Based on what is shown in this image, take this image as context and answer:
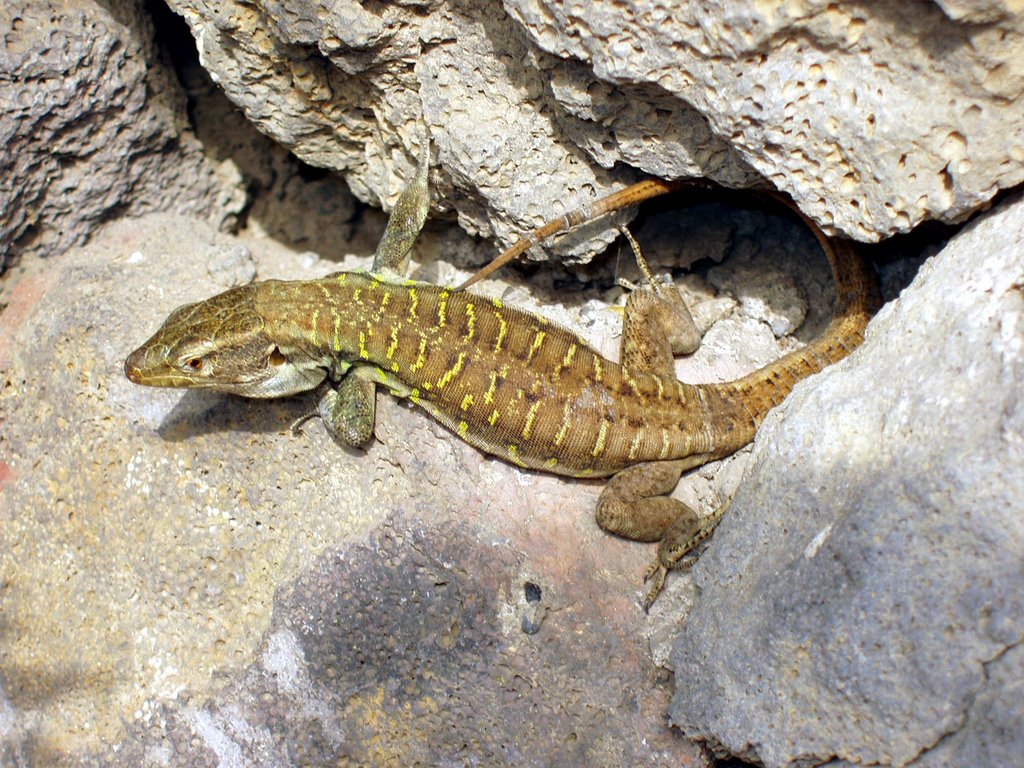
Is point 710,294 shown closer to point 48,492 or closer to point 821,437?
point 821,437

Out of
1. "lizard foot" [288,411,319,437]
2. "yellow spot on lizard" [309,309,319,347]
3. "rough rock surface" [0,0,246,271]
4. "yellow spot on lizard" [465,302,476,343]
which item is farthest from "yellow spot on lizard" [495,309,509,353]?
"rough rock surface" [0,0,246,271]

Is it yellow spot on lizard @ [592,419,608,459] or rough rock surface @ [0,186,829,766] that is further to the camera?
yellow spot on lizard @ [592,419,608,459]

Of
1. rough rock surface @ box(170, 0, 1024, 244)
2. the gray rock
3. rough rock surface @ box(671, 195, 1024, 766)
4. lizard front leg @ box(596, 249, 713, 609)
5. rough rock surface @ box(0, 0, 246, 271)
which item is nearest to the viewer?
rough rock surface @ box(671, 195, 1024, 766)

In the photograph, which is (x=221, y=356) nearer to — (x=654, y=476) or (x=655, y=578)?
(x=654, y=476)

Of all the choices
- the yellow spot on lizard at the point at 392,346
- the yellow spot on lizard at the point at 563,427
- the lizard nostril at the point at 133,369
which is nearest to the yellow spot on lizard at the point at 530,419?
the yellow spot on lizard at the point at 563,427

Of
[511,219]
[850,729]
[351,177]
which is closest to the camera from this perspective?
[850,729]

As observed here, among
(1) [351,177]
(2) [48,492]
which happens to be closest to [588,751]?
(2) [48,492]

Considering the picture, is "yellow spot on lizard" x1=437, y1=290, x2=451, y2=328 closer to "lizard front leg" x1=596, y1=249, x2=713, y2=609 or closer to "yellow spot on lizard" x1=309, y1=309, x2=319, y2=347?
"yellow spot on lizard" x1=309, y1=309, x2=319, y2=347
